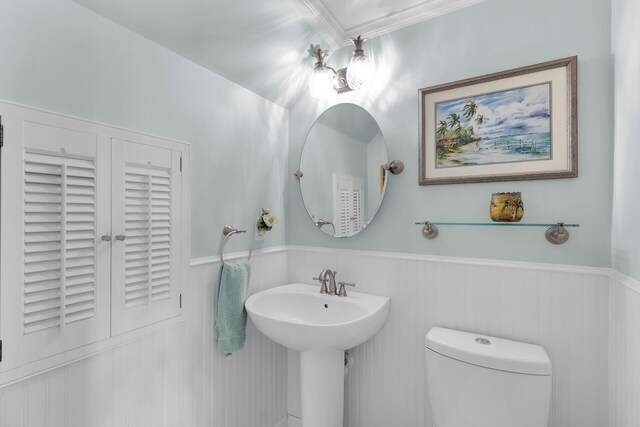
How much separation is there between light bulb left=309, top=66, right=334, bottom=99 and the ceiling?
0.41 feet

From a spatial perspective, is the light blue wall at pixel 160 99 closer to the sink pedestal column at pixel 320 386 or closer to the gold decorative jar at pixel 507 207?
the sink pedestal column at pixel 320 386

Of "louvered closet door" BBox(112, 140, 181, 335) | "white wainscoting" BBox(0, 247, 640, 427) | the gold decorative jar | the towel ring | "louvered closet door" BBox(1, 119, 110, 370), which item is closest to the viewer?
"louvered closet door" BBox(1, 119, 110, 370)

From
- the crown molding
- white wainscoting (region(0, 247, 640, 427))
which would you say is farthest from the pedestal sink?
the crown molding

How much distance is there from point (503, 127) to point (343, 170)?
781mm

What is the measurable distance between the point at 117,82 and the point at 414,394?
1881mm

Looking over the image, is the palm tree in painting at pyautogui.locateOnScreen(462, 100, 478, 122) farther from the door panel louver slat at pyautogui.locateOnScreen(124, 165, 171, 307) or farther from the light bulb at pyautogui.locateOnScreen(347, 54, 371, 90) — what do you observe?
the door panel louver slat at pyautogui.locateOnScreen(124, 165, 171, 307)

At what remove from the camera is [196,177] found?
1.45m

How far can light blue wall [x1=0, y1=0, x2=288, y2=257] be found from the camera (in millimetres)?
960

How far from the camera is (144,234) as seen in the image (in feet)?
4.10

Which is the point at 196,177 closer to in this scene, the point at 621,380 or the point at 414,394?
the point at 414,394

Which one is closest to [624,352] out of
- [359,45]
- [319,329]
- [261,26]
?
[319,329]

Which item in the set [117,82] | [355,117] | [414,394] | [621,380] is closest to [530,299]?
[621,380]

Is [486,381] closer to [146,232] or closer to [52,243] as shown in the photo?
[146,232]

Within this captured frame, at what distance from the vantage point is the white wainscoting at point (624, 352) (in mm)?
943
